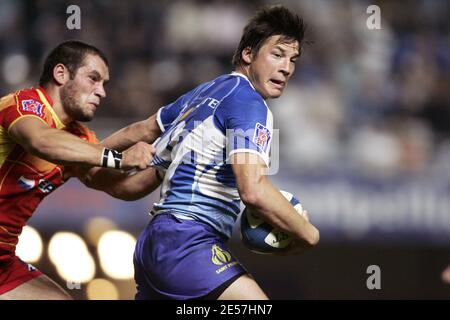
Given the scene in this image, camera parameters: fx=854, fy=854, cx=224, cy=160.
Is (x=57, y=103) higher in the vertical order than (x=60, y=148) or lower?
higher

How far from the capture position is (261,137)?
453 centimetres

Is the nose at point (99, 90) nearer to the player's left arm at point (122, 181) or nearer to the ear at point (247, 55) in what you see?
the player's left arm at point (122, 181)

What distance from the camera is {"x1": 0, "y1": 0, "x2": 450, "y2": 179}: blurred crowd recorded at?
30.9ft

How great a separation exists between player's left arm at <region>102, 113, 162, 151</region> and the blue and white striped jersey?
2.26 ft

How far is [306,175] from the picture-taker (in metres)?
8.92

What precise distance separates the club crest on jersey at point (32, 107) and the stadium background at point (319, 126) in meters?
3.60

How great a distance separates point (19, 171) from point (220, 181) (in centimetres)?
135

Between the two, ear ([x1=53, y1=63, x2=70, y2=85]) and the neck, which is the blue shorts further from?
ear ([x1=53, y1=63, x2=70, y2=85])

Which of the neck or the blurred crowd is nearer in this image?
the neck

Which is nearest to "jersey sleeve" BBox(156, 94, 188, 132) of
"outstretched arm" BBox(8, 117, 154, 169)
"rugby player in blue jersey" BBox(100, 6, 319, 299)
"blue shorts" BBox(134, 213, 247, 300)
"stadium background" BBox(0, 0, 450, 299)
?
"rugby player in blue jersey" BBox(100, 6, 319, 299)

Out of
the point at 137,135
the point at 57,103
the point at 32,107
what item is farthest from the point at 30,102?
the point at 137,135

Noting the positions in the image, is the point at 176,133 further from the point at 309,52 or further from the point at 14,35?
the point at 14,35

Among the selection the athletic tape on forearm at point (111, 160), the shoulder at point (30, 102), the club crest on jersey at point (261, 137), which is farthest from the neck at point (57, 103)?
the club crest on jersey at point (261, 137)

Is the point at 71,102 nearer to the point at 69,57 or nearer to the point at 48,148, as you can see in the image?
the point at 69,57
